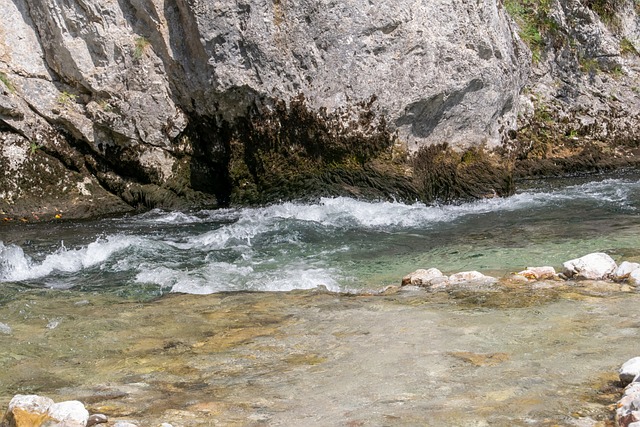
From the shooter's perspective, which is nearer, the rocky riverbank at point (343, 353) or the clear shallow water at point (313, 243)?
the rocky riverbank at point (343, 353)

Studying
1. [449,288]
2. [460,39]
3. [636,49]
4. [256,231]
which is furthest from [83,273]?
[636,49]

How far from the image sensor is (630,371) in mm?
2973

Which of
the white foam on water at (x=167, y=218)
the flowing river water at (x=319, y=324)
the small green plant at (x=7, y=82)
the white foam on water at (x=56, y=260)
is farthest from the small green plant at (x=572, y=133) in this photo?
the small green plant at (x=7, y=82)

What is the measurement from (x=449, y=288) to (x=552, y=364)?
1756 mm

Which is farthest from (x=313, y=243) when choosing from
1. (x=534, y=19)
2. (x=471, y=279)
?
(x=534, y=19)

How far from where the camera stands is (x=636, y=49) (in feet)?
44.6

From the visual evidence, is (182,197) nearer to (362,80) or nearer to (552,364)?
(362,80)

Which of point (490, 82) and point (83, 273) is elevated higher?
point (490, 82)

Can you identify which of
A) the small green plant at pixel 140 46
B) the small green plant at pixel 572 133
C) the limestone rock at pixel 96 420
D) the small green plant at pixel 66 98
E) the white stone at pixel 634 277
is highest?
the small green plant at pixel 140 46

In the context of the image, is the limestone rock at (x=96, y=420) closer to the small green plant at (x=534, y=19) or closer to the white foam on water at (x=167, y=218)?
the white foam on water at (x=167, y=218)

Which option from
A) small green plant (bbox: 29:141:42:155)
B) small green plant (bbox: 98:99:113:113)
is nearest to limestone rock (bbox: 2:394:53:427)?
small green plant (bbox: 98:99:113:113)

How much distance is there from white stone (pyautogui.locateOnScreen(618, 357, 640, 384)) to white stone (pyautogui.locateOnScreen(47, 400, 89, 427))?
88.7 inches

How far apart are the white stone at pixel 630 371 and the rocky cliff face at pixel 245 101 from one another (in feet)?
21.5

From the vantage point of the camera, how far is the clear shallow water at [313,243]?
6.19 meters
